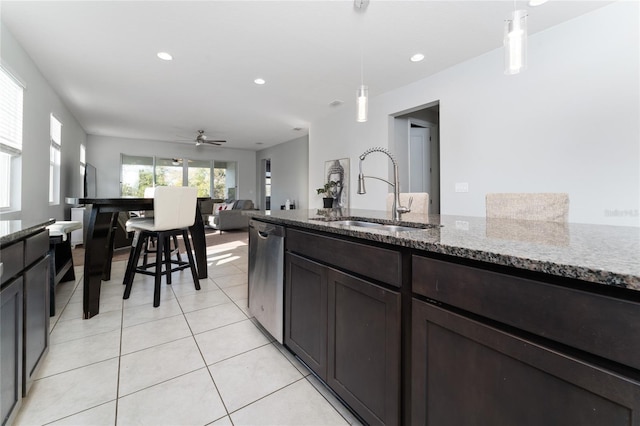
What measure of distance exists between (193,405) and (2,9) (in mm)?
3730

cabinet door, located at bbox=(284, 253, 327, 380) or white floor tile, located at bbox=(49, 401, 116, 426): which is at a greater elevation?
cabinet door, located at bbox=(284, 253, 327, 380)

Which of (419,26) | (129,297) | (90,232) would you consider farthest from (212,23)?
(129,297)

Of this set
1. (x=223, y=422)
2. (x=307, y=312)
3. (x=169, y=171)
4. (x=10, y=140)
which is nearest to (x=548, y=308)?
(x=307, y=312)

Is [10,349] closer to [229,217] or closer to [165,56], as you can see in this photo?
[165,56]

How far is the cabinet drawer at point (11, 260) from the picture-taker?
951 millimetres

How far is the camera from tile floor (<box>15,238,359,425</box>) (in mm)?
1192

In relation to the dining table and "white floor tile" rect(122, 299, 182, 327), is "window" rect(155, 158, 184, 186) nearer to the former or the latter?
the dining table

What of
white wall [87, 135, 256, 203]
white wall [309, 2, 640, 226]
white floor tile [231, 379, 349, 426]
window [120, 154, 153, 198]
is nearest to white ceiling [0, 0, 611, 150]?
white wall [309, 2, 640, 226]

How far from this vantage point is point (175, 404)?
1.25m

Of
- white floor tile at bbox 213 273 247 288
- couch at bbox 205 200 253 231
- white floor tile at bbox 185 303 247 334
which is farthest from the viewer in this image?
couch at bbox 205 200 253 231

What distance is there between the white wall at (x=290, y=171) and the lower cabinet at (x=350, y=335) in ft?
18.8

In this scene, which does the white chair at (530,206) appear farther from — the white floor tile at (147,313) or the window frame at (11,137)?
the window frame at (11,137)

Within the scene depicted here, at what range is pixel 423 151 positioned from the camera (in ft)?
16.1

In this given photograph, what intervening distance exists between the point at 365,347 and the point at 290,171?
295 inches
